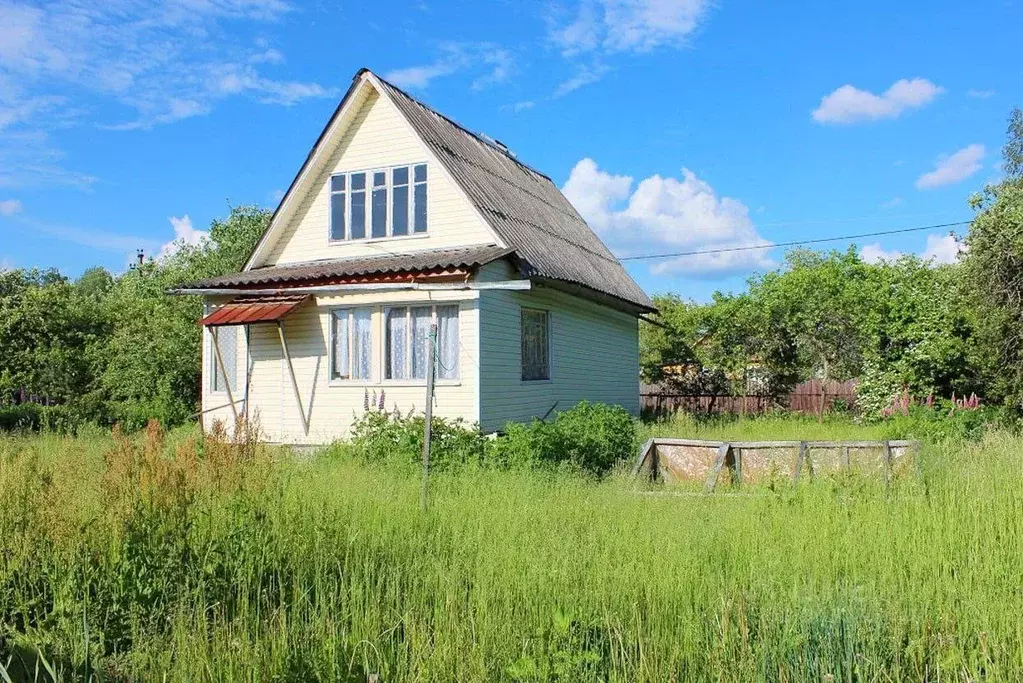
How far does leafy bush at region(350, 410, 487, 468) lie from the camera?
10.6m

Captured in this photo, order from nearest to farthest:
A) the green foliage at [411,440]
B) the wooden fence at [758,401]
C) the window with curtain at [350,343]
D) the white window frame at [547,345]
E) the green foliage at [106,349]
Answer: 1. the green foliage at [411,440]
2. the window with curtain at [350,343]
3. the white window frame at [547,345]
4. the green foliage at [106,349]
5. the wooden fence at [758,401]

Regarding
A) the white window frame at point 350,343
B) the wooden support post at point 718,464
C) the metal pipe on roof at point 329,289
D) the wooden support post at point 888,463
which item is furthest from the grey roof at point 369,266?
the wooden support post at point 888,463

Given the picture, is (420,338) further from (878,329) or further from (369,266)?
(878,329)

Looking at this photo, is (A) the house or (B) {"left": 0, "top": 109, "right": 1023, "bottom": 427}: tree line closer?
(A) the house

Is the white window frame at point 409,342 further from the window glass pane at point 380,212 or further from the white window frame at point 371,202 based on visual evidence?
the window glass pane at point 380,212

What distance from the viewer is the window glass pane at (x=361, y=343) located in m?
13.5

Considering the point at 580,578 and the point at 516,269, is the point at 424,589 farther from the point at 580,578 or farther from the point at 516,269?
the point at 516,269

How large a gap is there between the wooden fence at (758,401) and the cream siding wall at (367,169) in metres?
9.98

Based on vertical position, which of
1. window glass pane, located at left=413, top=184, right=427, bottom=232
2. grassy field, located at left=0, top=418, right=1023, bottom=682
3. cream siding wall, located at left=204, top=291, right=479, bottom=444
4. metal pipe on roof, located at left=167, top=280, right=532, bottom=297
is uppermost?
window glass pane, located at left=413, top=184, right=427, bottom=232

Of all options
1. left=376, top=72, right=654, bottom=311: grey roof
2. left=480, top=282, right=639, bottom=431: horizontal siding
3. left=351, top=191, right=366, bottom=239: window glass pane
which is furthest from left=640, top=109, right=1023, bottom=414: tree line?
left=351, top=191, right=366, bottom=239: window glass pane

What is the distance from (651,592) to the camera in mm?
4246

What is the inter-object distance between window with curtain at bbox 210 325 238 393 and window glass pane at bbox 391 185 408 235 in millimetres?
3768

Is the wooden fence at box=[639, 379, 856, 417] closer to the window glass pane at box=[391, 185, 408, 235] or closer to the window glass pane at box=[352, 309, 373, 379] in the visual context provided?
the window glass pane at box=[391, 185, 408, 235]

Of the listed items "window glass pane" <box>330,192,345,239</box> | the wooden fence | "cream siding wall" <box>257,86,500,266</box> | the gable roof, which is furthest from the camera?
the wooden fence
